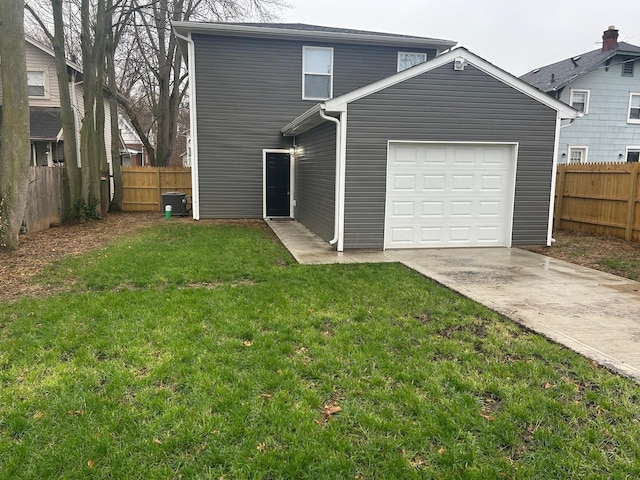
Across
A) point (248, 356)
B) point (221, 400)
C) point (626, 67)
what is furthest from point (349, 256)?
point (626, 67)

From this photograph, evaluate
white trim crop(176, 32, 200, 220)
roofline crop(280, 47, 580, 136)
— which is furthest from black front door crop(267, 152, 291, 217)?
roofline crop(280, 47, 580, 136)

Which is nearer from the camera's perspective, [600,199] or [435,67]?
[435,67]

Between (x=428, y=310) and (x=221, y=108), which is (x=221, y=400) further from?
(x=221, y=108)

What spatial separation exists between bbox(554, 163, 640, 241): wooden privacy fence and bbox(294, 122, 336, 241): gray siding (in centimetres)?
660

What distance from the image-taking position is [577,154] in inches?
749

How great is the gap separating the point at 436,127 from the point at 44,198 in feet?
31.1

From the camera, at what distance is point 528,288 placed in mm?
6109

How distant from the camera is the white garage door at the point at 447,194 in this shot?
29.3 feet

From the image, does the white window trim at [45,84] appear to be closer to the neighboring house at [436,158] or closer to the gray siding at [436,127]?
the neighboring house at [436,158]

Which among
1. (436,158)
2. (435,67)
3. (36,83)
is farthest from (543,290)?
(36,83)

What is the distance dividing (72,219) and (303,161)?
6.61 meters

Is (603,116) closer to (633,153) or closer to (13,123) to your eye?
(633,153)

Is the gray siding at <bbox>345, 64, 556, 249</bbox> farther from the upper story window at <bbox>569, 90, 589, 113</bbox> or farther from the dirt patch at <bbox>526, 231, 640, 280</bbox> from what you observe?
the upper story window at <bbox>569, 90, 589, 113</bbox>

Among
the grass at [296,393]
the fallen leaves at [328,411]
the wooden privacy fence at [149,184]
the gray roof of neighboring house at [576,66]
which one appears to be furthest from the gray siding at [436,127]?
the gray roof of neighboring house at [576,66]
